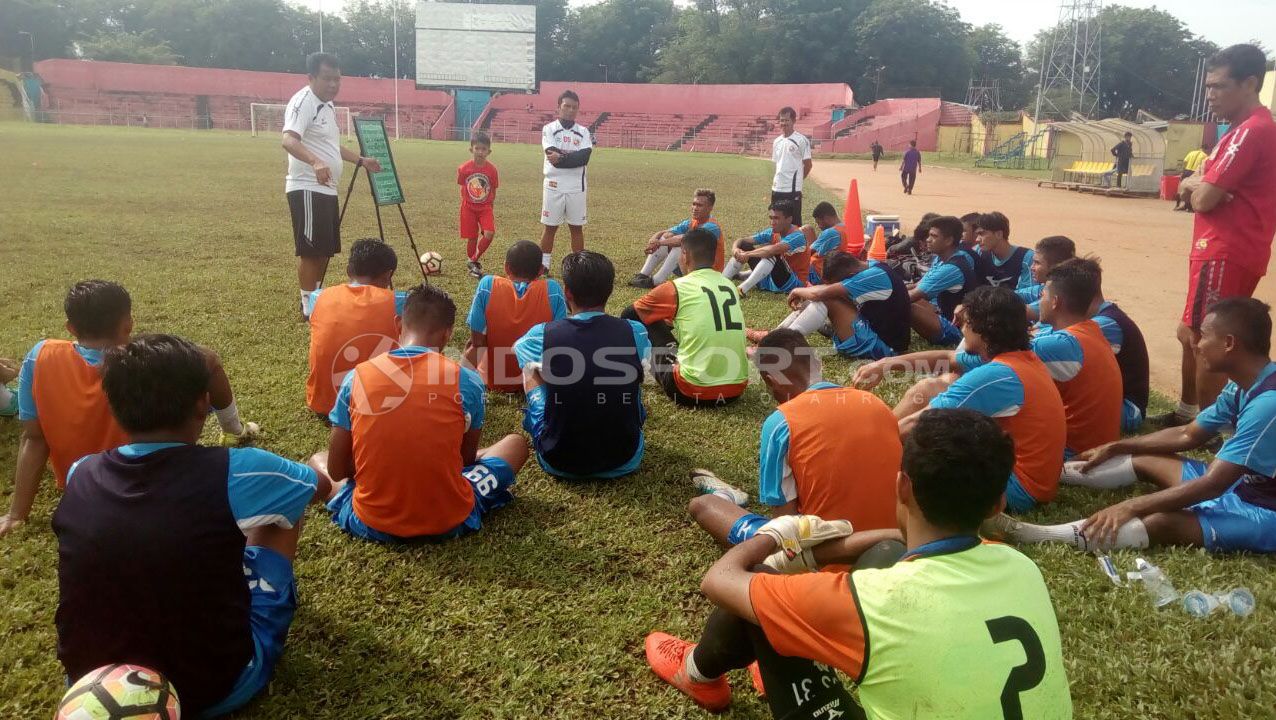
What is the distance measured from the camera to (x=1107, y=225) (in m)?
16.8

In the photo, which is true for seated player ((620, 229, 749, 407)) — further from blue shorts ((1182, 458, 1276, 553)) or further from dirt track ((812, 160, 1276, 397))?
dirt track ((812, 160, 1276, 397))

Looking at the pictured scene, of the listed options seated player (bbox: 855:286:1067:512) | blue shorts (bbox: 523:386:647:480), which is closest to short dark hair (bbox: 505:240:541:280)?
blue shorts (bbox: 523:386:647:480)

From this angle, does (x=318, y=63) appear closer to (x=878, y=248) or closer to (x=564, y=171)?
(x=564, y=171)

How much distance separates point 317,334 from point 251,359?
5.78 ft

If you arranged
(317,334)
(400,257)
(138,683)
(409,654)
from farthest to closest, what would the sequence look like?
(400,257) < (317,334) < (409,654) < (138,683)

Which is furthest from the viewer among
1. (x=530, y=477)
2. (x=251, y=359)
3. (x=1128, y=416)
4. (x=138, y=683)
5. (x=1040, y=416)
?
(x=251, y=359)

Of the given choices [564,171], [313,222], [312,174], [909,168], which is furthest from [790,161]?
[909,168]

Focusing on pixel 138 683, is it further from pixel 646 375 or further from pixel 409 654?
pixel 646 375

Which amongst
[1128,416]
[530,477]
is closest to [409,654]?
[530,477]

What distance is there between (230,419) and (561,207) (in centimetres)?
604

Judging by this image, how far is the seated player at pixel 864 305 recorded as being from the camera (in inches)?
264

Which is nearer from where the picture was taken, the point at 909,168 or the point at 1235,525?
the point at 1235,525

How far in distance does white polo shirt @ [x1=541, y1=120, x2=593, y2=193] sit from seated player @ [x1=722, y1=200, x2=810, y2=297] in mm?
2217

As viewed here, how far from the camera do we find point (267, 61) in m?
75.6
